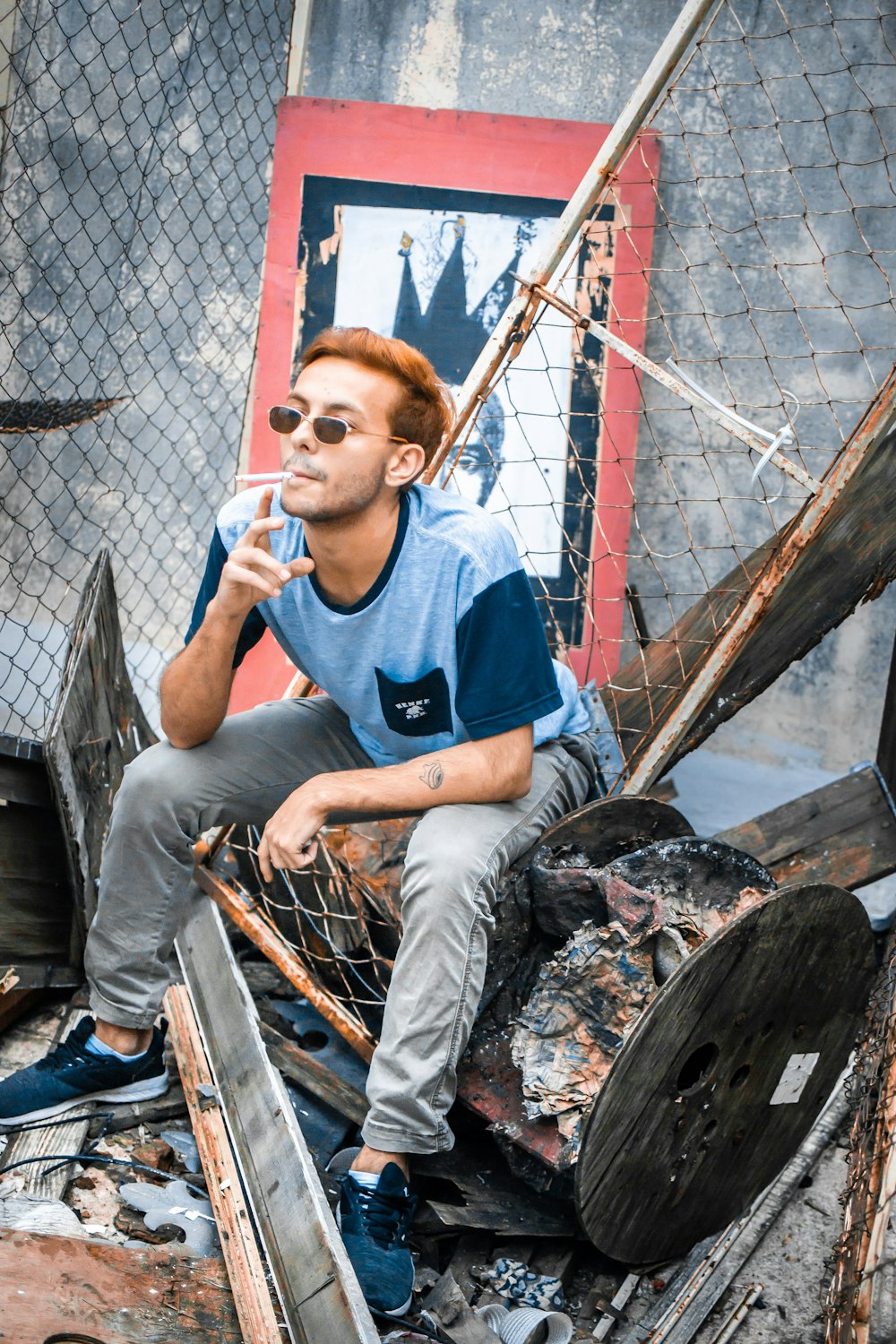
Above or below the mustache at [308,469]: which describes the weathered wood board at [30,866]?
below

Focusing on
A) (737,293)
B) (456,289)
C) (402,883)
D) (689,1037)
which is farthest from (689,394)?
(737,293)

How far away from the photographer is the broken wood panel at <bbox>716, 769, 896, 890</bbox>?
12.2 feet

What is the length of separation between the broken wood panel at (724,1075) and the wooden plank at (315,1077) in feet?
2.38

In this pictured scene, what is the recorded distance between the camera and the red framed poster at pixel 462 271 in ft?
16.5

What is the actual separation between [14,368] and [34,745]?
3192 millimetres

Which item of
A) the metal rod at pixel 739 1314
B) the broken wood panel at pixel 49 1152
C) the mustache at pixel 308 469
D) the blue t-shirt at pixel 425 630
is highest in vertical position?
the mustache at pixel 308 469

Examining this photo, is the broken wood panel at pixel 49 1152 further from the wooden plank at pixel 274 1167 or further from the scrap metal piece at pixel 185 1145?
the wooden plank at pixel 274 1167

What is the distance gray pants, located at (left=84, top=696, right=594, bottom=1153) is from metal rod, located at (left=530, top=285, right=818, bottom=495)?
0.86 m

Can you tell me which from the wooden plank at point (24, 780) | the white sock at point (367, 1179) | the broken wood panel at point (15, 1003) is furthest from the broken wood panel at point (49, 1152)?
the wooden plank at point (24, 780)

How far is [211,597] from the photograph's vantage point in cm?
249

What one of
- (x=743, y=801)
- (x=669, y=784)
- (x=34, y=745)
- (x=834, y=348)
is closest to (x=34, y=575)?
(x=34, y=745)

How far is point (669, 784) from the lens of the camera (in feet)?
15.4

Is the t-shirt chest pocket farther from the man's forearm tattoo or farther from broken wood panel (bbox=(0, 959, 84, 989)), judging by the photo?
broken wood panel (bbox=(0, 959, 84, 989))

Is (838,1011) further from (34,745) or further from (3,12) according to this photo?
(3,12)
